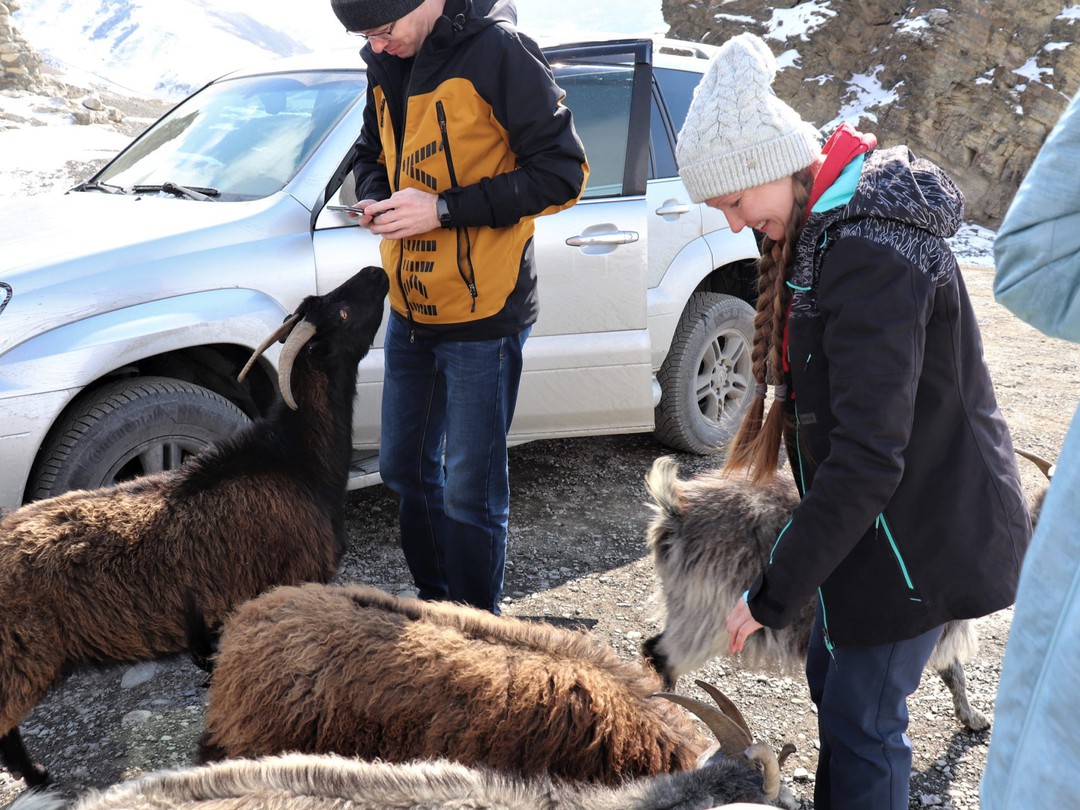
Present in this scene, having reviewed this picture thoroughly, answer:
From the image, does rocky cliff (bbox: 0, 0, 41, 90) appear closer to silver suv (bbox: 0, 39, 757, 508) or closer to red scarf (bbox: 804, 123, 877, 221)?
silver suv (bbox: 0, 39, 757, 508)

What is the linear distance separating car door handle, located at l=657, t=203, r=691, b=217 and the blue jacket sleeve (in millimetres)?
4583

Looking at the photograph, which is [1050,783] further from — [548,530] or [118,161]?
[118,161]

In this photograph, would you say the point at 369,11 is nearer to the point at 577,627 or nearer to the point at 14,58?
the point at 577,627

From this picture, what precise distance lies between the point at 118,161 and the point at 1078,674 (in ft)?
18.6

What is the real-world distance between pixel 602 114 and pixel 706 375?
189cm

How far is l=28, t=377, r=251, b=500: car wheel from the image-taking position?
4.02 metres

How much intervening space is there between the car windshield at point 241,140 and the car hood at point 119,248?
190mm

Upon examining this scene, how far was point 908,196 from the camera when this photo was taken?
211cm

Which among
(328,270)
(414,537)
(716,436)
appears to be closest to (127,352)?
(328,270)

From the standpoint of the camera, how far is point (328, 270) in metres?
4.70

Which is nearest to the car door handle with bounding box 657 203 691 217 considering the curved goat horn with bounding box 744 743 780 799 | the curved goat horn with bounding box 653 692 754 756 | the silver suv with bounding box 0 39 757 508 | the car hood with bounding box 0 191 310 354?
the silver suv with bounding box 0 39 757 508

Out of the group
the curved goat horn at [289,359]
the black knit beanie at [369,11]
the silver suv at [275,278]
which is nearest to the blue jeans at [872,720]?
the curved goat horn at [289,359]

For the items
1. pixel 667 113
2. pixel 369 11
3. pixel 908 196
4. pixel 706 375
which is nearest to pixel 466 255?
pixel 369 11

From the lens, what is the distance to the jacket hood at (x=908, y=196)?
6.87ft
